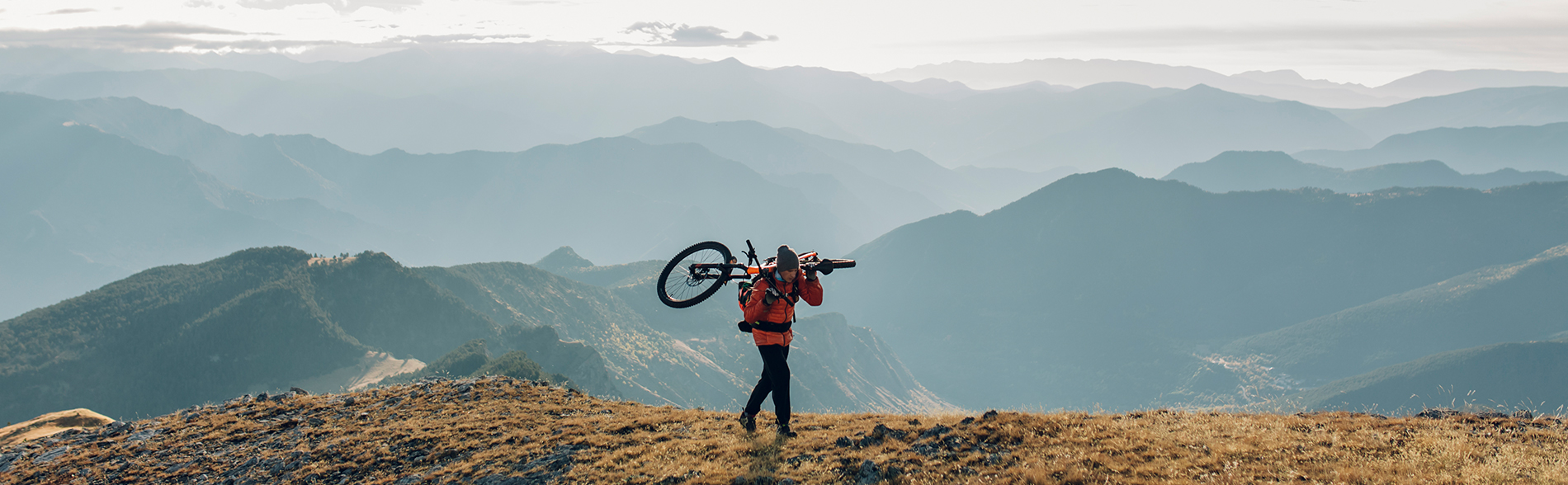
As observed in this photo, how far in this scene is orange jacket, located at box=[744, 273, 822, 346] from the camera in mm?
13211

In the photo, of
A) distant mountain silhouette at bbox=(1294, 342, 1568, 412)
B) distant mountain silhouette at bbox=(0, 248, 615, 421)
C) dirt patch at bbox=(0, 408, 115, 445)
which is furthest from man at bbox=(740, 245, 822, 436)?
distant mountain silhouette at bbox=(1294, 342, 1568, 412)

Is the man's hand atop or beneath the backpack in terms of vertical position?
atop

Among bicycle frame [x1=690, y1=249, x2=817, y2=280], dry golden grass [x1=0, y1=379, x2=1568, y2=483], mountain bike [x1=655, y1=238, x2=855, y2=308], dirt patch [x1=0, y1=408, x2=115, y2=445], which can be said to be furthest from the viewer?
dirt patch [x1=0, y1=408, x2=115, y2=445]

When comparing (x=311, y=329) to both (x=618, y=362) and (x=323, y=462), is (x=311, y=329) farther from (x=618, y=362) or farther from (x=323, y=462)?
(x=323, y=462)

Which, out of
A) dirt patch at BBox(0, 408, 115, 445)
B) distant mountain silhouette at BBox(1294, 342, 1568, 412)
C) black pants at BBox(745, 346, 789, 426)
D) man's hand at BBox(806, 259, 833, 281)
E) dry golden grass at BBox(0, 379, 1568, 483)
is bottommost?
distant mountain silhouette at BBox(1294, 342, 1568, 412)

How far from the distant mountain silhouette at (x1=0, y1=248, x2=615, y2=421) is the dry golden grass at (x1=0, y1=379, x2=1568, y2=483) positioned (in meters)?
132

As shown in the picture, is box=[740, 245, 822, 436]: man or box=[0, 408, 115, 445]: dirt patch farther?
box=[0, 408, 115, 445]: dirt patch

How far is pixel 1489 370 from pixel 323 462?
831ft

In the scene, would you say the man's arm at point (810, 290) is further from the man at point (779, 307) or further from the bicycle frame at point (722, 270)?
the bicycle frame at point (722, 270)

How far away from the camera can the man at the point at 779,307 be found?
13.1 metres

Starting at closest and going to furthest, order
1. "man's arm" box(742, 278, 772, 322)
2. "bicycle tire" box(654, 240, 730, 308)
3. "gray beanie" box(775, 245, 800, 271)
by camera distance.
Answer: "gray beanie" box(775, 245, 800, 271) → "man's arm" box(742, 278, 772, 322) → "bicycle tire" box(654, 240, 730, 308)

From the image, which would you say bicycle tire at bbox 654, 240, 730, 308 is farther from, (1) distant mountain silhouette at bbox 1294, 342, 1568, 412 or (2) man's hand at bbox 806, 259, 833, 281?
(1) distant mountain silhouette at bbox 1294, 342, 1568, 412

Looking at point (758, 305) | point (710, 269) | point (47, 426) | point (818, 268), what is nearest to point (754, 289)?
point (758, 305)

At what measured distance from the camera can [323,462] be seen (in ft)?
47.1
